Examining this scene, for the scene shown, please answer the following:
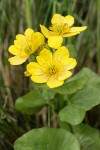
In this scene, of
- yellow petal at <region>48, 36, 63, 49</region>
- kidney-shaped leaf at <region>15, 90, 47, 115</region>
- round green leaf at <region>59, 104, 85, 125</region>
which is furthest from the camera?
kidney-shaped leaf at <region>15, 90, 47, 115</region>

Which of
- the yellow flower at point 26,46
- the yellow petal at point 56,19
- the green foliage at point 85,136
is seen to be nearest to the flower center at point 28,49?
the yellow flower at point 26,46

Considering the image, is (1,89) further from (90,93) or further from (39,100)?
(90,93)

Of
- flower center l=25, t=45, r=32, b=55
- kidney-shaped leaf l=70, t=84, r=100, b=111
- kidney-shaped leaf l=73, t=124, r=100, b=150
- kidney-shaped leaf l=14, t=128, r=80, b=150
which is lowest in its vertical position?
kidney-shaped leaf l=73, t=124, r=100, b=150

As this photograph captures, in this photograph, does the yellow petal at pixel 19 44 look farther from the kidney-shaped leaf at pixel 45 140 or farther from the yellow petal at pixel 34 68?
the kidney-shaped leaf at pixel 45 140

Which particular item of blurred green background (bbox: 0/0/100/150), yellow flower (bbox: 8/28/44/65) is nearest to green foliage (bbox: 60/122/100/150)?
blurred green background (bbox: 0/0/100/150)

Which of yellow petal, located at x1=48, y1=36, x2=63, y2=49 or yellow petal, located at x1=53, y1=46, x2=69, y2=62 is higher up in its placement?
yellow petal, located at x1=48, y1=36, x2=63, y2=49

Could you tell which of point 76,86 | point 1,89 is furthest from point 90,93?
point 1,89

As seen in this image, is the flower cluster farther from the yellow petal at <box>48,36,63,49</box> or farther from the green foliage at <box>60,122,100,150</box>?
the green foliage at <box>60,122,100,150</box>

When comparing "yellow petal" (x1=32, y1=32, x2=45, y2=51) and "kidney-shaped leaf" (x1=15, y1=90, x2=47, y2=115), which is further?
"kidney-shaped leaf" (x1=15, y1=90, x2=47, y2=115)

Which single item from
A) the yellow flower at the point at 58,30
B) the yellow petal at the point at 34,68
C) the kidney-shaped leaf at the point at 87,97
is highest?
the yellow flower at the point at 58,30
